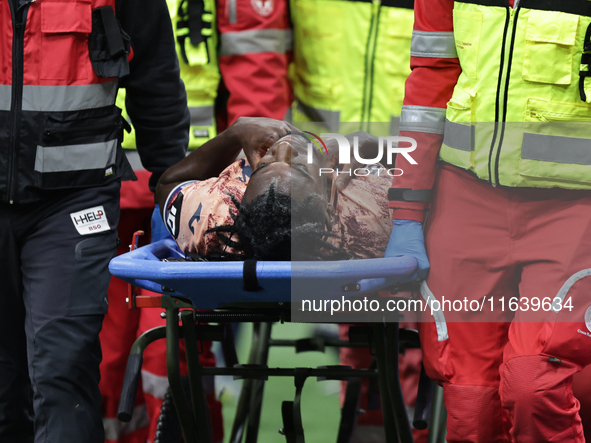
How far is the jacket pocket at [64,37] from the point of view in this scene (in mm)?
2264

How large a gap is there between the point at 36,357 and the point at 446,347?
1187mm

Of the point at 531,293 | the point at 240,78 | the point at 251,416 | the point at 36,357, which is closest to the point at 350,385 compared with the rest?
the point at 251,416

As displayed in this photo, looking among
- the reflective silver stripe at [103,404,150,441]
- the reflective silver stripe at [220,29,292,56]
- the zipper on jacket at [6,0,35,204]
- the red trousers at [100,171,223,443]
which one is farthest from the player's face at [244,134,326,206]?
the reflective silver stripe at [103,404,150,441]

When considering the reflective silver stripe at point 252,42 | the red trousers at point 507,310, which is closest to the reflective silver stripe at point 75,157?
the red trousers at point 507,310

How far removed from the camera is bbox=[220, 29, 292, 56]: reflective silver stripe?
3.51 m

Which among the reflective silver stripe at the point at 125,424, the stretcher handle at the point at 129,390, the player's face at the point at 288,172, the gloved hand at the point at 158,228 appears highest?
the player's face at the point at 288,172

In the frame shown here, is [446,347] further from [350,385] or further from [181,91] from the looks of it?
[181,91]

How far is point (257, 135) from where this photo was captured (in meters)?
2.24

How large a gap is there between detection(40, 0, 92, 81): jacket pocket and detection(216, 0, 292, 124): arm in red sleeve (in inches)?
48.9

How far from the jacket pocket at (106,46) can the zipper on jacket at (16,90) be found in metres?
0.20

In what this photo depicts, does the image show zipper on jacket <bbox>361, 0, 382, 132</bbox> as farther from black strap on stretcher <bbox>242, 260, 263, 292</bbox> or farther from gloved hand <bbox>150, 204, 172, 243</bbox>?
black strap on stretcher <bbox>242, 260, 263, 292</bbox>

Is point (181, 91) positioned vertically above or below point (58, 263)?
above

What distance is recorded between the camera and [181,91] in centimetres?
278

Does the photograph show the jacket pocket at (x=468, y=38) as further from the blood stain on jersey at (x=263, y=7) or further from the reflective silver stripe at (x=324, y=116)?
the blood stain on jersey at (x=263, y=7)
